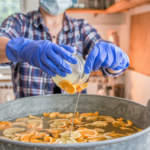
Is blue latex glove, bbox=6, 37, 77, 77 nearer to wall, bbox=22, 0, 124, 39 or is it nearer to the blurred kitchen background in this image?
the blurred kitchen background

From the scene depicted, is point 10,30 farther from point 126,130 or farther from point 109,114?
point 126,130

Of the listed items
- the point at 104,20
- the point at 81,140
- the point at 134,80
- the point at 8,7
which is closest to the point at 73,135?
the point at 81,140

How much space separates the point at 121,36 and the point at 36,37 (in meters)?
2.46

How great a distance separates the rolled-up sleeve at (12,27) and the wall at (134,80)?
182 cm

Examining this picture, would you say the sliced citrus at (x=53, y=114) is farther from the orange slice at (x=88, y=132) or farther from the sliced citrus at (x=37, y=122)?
the orange slice at (x=88, y=132)

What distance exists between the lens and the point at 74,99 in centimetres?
115

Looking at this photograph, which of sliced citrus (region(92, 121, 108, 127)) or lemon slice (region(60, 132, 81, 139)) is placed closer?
lemon slice (region(60, 132, 81, 139))

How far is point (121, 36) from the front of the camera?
3557 millimetres

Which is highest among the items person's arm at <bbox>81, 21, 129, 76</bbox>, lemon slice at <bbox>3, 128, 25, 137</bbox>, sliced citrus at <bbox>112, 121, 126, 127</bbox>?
person's arm at <bbox>81, 21, 129, 76</bbox>

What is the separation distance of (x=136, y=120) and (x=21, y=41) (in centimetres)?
71

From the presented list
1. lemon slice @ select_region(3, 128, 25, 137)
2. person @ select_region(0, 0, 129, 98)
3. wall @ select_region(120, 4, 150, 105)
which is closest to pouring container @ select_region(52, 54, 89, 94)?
person @ select_region(0, 0, 129, 98)

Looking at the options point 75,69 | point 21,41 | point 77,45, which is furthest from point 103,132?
point 77,45

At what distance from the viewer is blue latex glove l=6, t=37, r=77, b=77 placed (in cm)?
81

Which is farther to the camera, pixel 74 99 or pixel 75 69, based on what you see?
pixel 74 99
